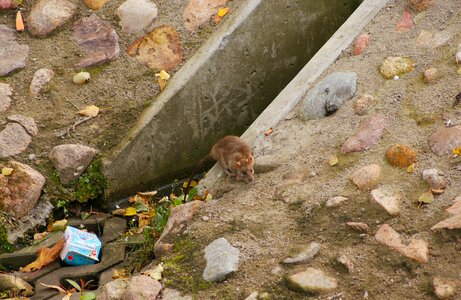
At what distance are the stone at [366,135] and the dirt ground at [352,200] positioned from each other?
0.05 metres

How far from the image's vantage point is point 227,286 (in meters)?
4.73

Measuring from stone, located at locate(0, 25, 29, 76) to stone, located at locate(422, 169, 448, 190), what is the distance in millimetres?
3515

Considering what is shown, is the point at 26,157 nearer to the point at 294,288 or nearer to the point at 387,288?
the point at 294,288

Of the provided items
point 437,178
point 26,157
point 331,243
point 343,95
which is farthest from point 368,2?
point 26,157

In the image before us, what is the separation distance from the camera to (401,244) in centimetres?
457

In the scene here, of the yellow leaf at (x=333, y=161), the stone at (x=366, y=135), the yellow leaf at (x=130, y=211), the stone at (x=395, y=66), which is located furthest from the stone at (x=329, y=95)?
the yellow leaf at (x=130, y=211)

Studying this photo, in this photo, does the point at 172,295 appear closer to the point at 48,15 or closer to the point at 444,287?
the point at 444,287

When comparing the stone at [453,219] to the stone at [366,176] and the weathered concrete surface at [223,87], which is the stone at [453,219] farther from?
the weathered concrete surface at [223,87]

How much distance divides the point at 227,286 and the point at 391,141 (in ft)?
5.12

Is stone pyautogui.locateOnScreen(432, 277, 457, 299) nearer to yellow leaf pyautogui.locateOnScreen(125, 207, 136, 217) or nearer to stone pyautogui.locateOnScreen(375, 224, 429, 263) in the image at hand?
stone pyautogui.locateOnScreen(375, 224, 429, 263)

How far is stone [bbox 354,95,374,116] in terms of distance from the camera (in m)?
5.71

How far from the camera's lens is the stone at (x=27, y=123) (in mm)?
6312

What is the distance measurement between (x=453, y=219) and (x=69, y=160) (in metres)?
3.12

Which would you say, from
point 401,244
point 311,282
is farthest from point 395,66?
point 311,282
